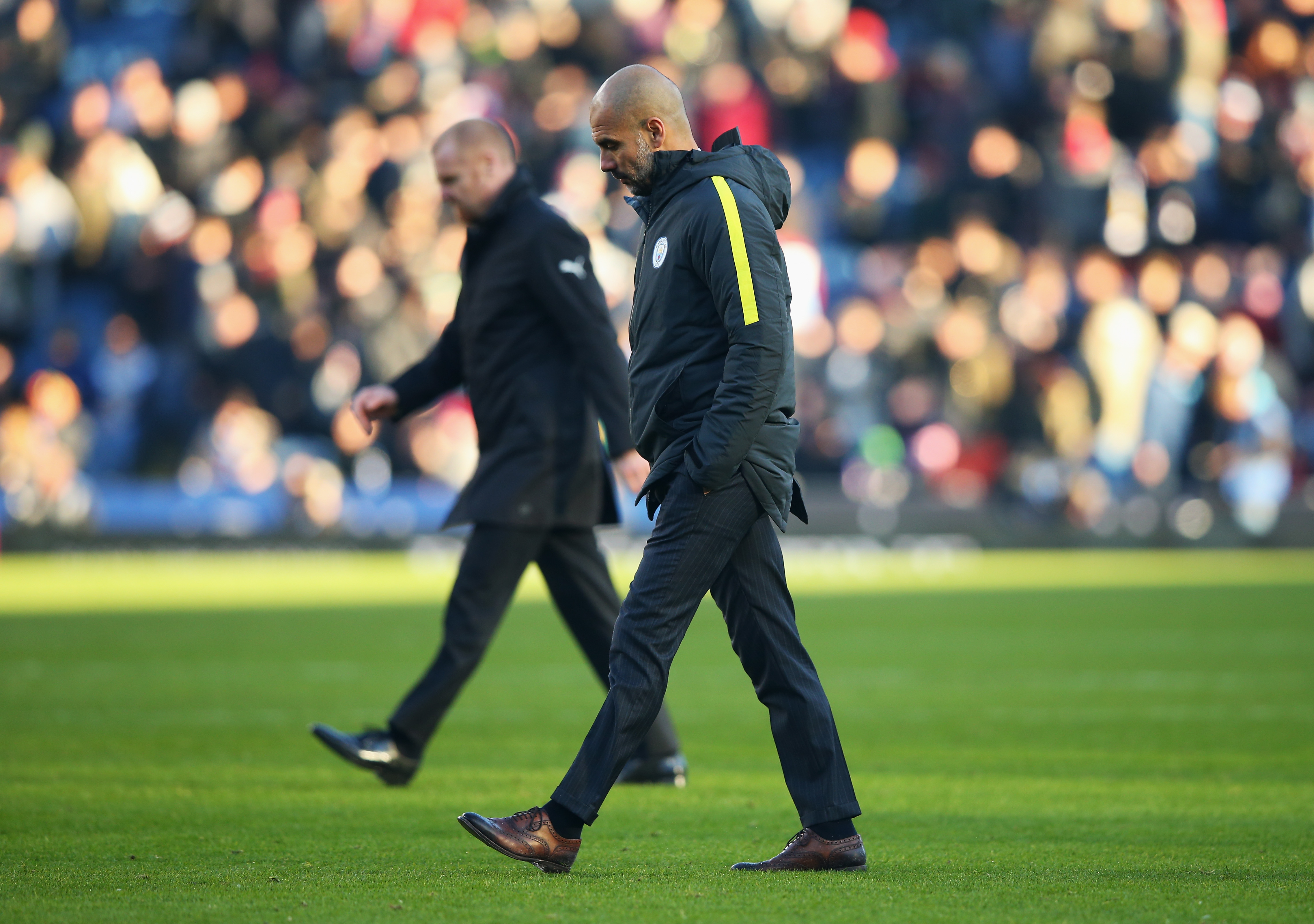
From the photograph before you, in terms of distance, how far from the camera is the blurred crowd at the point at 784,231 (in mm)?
21266

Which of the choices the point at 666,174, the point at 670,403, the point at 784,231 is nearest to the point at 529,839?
the point at 670,403

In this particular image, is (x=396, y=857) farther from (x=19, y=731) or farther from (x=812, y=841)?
(x=19, y=731)

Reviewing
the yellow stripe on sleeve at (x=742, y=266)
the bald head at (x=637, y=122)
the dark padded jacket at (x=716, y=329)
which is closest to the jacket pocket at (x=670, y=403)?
the dark padded jacket at (x=716, y=329)

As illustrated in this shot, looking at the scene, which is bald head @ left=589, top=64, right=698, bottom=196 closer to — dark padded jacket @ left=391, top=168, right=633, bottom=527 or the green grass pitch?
dark padded jacket @ left=391, top=168, right=633, bottom=527

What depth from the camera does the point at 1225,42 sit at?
24.2 m

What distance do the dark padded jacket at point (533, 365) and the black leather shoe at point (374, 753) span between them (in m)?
0.87

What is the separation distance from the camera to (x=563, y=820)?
4.51 metres

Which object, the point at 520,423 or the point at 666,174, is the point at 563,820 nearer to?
the point at 666,174

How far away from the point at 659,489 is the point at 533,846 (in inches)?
39.9

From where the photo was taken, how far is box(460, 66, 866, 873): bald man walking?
14.5ft

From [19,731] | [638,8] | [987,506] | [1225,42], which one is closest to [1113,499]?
[987,506]

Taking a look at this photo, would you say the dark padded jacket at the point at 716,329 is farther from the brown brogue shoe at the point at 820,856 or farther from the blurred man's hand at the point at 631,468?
the blurred man's hand at the point at 631,468

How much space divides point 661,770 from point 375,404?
1773 millimetres

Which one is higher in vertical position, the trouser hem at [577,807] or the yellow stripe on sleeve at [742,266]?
the yellow stripe on sleeve at [742,266]
